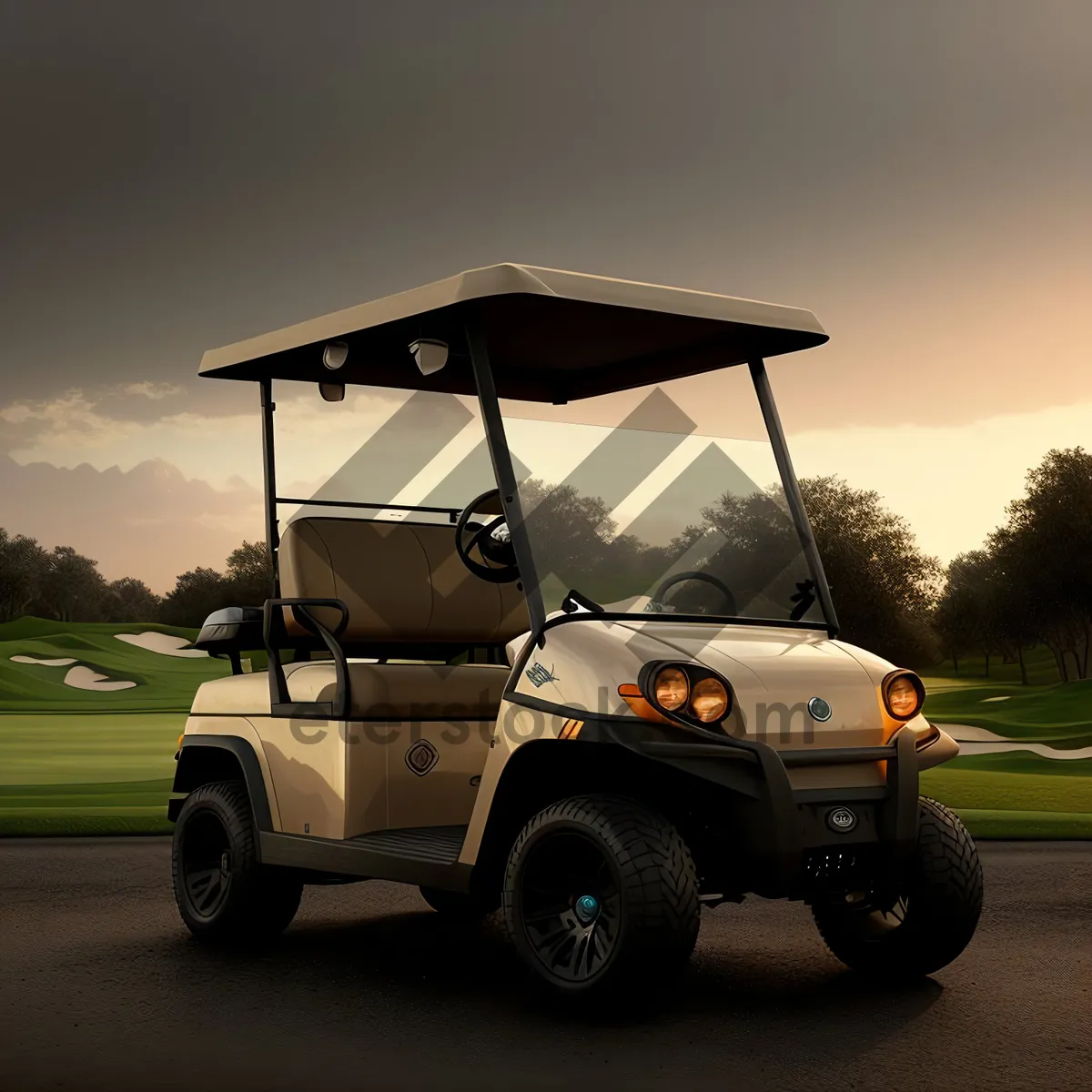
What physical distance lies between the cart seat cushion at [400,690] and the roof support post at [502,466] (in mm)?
953

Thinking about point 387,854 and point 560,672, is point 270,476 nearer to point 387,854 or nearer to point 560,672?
point 387,854

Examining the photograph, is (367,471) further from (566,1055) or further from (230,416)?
(230,416)

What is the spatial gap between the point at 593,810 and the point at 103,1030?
1797 millimetres


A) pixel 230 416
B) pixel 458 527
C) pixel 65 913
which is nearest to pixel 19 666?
pixel 230 416

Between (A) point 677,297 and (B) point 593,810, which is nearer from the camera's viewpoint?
(B) point 593,810

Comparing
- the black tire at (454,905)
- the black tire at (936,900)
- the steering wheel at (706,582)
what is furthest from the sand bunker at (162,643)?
the black tire at (936,900)

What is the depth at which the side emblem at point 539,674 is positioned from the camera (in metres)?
5.00

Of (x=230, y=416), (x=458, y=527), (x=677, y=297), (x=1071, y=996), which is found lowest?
(x=1071, y=996)

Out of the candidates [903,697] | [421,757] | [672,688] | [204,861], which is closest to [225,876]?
[204,861]

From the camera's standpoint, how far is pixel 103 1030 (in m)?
4.92

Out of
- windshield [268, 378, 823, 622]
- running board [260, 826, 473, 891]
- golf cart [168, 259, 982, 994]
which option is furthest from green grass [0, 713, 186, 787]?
windshield [268, 378, 823, 622]

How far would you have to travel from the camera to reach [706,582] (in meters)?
5.65

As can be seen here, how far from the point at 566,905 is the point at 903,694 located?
4.56 ft

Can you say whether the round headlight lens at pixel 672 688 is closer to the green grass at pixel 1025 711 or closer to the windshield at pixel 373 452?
the windshield at pixel 373 452
